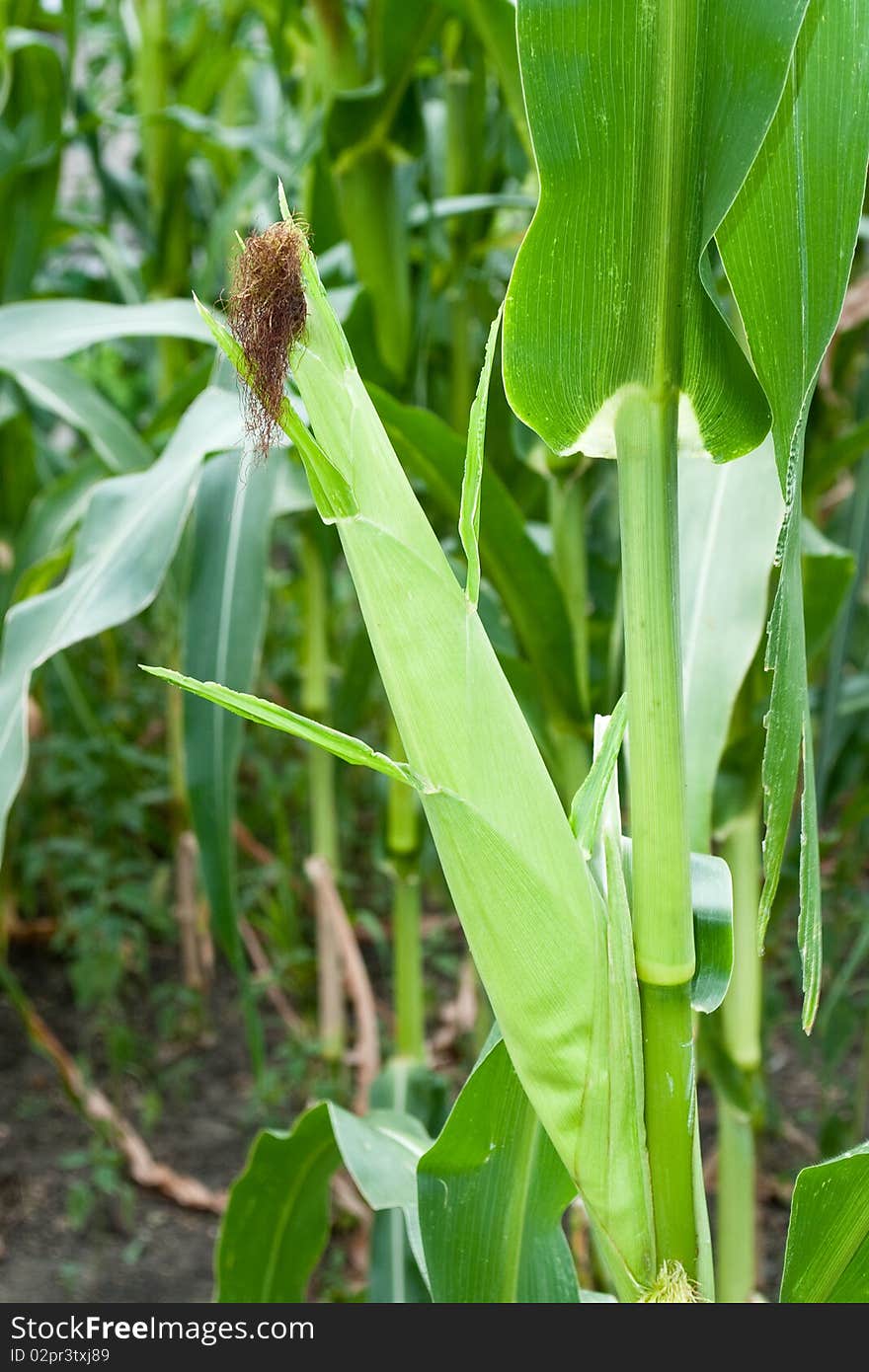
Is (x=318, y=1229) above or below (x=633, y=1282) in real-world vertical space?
below

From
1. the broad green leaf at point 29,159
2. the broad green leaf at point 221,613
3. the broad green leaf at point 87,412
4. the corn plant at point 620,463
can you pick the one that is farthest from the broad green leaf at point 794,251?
the broad green leaf at point 29,159

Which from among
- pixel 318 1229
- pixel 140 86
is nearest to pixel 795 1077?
pixel 318 1229

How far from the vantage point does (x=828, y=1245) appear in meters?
0.33

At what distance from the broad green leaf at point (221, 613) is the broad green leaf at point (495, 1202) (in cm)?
23

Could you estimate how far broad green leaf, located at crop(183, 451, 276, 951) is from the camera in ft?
1.89

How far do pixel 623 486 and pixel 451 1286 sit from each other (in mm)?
250

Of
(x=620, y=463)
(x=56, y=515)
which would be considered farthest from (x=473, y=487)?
(x=56, y=515)

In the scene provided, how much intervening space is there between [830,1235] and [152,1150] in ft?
3.39

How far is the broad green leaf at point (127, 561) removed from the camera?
505 mm

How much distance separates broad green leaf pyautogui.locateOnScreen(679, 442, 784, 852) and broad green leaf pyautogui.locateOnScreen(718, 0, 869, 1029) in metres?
0.18

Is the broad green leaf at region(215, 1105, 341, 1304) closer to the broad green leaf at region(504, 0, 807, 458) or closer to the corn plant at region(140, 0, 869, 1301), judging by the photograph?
the corn plant at region(140, 0, 869, 1301)

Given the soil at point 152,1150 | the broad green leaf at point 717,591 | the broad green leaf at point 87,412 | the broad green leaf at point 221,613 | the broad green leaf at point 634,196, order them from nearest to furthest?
Answer: 1. the broad green leaf at point 634,196
2. the broad green leaf at point 717,591
3. the broad green leaf at point 221,613
4. the broad green leaf at point 87,412
5. the soil at point 152,1150

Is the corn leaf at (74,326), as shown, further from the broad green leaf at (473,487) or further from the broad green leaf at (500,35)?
the broad green leaf at (473,487)

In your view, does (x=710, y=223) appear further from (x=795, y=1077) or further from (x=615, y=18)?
(x=795, y=1077)
